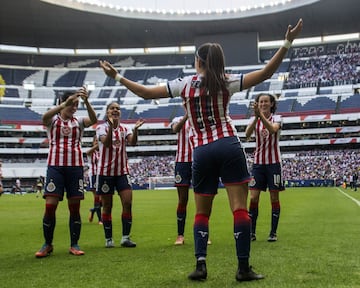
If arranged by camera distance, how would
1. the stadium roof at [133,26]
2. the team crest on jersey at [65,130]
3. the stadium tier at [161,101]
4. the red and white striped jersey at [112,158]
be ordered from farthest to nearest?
the stadium tier at [161,101] < the stadium roof at [133,26] < the red and white striped jersey at [112,158] < the team crest on jersey at [65,130]

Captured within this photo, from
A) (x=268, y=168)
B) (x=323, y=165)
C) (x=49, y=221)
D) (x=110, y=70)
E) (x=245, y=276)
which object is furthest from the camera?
(x=323, y=165)

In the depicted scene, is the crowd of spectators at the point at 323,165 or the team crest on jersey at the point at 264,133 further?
the crowd of spectators at the point at 323,165

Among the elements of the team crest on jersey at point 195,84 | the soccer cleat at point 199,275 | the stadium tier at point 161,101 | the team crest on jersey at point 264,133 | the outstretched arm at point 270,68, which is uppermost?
the stadium tier at point 161,101

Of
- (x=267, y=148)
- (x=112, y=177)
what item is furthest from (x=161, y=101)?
(x=112, y=177)

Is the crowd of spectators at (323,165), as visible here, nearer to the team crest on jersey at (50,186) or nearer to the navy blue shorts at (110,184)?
the navy blue shorts at (110,184)

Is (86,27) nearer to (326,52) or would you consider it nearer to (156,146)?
(156,146)

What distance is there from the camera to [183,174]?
7.30m

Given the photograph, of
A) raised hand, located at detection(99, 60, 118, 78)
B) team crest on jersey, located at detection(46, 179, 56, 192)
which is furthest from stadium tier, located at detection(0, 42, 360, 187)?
raised hand, located at detection(99, 60, 118, 78)

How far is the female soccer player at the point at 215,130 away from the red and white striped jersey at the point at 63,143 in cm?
233

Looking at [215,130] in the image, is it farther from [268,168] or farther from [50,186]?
[268,168]

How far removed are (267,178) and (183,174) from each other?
1.35 metres

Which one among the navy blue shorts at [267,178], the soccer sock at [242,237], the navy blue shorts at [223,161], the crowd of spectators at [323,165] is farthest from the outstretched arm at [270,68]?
→ the crowd of spectators at [323,165]

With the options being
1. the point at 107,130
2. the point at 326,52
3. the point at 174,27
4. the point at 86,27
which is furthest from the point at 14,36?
the point at 107,130

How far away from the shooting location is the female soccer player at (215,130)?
4102mm
